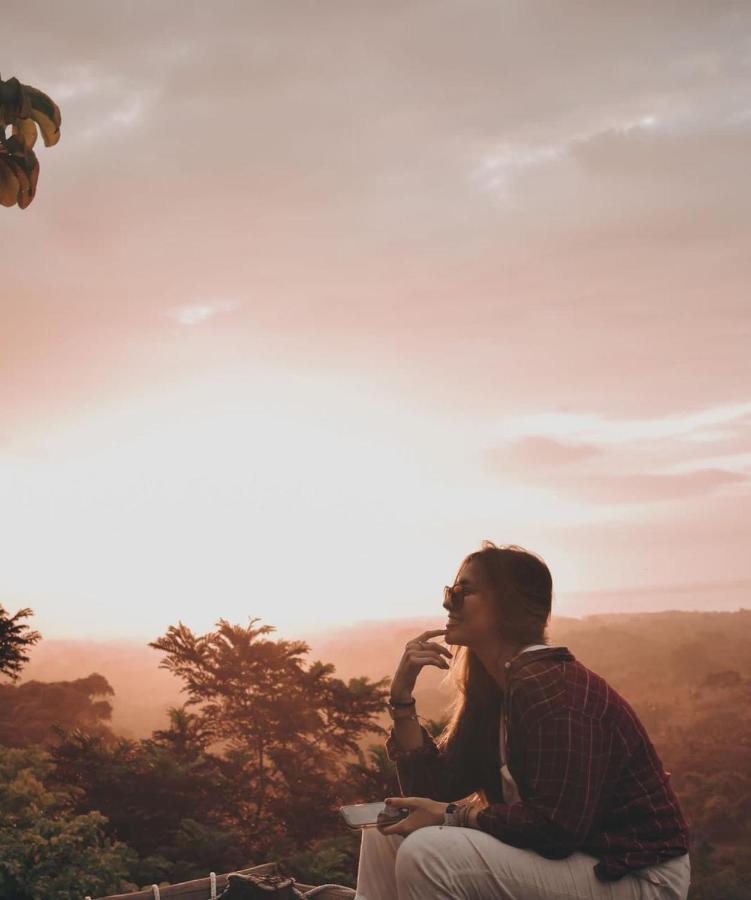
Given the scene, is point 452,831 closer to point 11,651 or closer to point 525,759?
point 525,759

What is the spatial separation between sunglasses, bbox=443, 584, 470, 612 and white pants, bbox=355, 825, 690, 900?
755mm

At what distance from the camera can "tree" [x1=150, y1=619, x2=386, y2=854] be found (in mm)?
7941

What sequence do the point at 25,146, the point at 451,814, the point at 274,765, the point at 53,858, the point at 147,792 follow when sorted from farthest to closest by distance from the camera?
the point at 274,765, the point at 147,792, the point at 53,858, the point at 25,146, the point at 451,814

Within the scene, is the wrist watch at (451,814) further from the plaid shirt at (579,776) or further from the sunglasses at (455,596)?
the sunglasses at (455,596)

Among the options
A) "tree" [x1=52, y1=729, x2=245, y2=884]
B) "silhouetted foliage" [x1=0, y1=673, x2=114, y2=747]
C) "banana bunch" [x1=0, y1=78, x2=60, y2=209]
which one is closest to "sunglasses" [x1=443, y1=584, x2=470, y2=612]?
"banana bunch" [x1=0, y1=78, x2=60, y2=209]

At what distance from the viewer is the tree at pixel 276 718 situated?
7.94 meters

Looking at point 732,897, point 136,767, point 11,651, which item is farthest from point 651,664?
point 11,651

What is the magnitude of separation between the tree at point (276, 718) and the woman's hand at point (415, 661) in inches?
197

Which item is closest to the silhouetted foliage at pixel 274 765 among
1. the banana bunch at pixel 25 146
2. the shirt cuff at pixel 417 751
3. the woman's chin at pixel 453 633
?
the shirt cuff at pixel 417 751

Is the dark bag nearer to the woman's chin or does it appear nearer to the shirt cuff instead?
the shirt cuff

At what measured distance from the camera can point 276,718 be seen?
8.40 metres

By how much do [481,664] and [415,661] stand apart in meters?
0.24

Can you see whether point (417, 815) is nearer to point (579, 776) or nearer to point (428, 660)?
point (579, 776)

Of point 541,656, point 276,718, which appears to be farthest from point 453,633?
point 276,718
